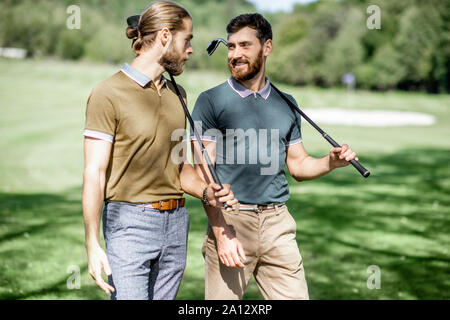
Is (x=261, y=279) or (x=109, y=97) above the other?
(x=109, y=97)

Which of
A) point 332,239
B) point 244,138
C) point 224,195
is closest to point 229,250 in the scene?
point 224,195

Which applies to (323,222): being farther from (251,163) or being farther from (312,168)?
(251,163)

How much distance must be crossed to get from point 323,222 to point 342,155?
582 centimetres

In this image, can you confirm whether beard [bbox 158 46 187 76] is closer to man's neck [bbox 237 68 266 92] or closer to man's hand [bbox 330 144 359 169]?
man's neck [bbox 237 68 266 92]

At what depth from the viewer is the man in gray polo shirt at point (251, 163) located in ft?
10.6

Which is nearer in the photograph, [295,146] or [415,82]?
[295,146]

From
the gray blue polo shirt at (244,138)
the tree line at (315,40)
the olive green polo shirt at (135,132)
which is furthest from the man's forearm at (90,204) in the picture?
the tree line at (315,40)

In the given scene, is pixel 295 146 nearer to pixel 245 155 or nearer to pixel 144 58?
pixel 245 155

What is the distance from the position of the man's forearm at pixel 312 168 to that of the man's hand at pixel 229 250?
2.42 feet

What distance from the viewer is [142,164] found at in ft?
8.93

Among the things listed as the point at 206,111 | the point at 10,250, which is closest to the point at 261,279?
the point at 206,111

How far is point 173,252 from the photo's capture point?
2.88 metres

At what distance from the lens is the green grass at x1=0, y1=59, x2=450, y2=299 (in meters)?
5.72
